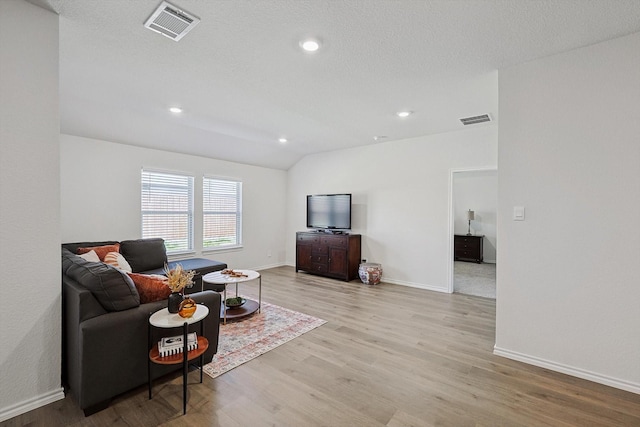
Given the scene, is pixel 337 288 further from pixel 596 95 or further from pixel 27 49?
pixel 27 49

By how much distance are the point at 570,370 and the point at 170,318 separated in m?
3.14

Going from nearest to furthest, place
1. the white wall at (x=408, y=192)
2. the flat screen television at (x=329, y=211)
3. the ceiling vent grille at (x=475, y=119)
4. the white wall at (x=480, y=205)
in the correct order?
1. the ceiling vent grille at (x=475, y=119)
2. the white wall at (x=408, y=192)
3. the flat screen television at (x=329, y=211)
4. the white wall at (x=480, y=205)

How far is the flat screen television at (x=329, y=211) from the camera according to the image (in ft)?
18.8

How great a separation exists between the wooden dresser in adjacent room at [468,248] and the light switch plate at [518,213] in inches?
215

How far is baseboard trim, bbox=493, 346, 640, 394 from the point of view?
7.01 ft

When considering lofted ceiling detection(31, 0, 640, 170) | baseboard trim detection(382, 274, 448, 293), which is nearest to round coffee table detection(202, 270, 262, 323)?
lofted ceiling detection(31, 0, 640, 170)

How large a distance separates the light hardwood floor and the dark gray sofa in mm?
133

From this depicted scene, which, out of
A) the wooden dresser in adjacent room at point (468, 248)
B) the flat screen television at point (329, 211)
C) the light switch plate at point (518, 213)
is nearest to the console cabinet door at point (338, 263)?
the flat screen television at point (329, 211)

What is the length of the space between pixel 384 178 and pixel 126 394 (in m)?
4.73

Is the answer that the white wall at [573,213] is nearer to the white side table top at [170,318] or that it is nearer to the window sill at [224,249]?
the white side table top at [170,318]

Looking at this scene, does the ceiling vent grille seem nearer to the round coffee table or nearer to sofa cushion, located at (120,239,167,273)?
the round coffee table

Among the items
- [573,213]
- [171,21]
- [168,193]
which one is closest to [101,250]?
[168,193]

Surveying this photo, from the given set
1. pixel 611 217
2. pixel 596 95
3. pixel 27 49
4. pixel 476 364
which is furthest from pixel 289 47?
pixel 476 364

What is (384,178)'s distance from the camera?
17.9 ft
